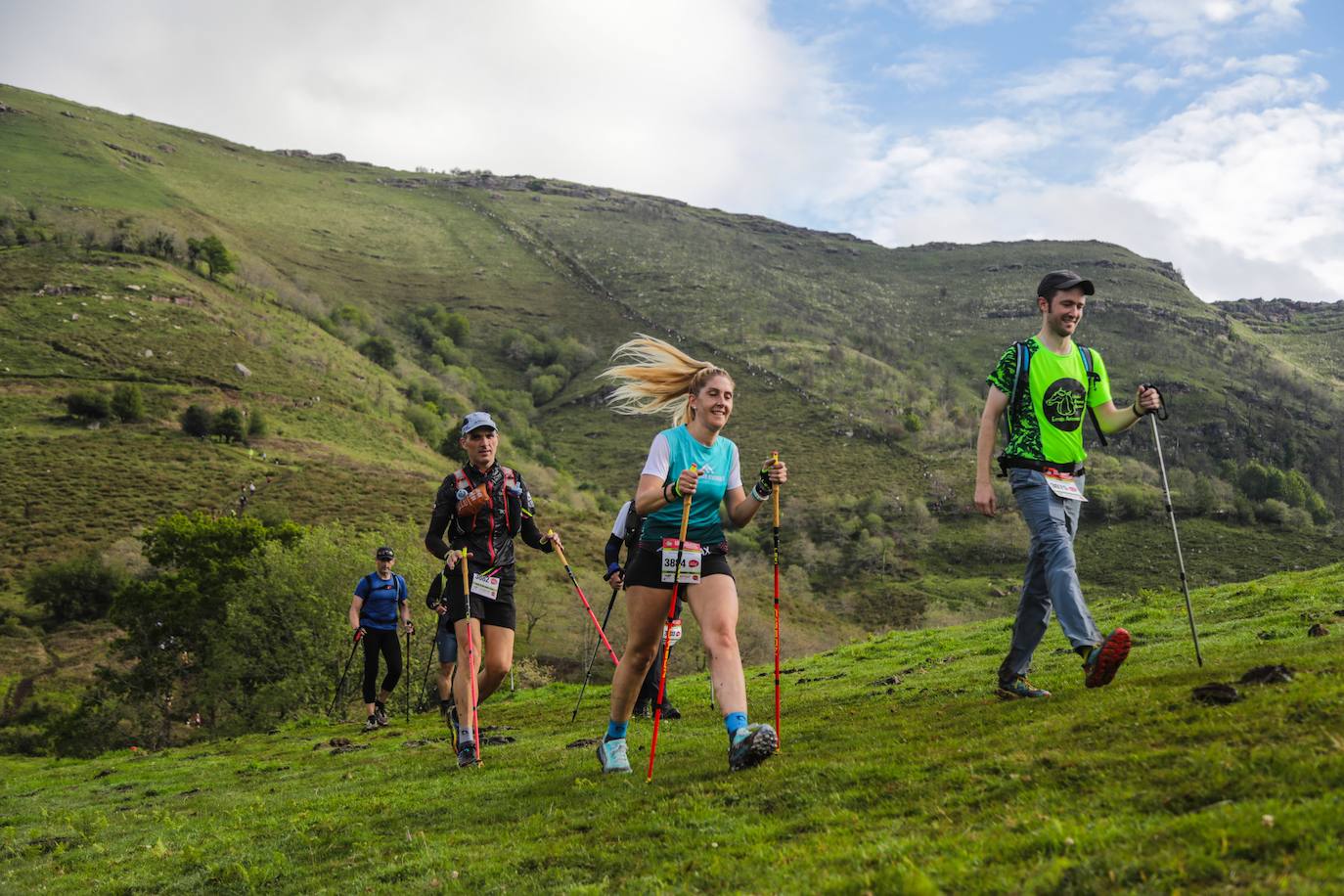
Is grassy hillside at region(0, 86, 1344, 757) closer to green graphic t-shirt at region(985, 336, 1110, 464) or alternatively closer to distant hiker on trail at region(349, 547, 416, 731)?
distant hiker on trail at region(349, 547, 416, 731)

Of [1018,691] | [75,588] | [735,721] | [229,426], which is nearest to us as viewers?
[735,721]

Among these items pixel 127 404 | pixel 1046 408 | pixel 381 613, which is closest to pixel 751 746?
pixel 1046 408

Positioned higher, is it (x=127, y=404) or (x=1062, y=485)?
(x=127, y=404)

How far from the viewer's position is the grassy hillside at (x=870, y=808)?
4227 mm

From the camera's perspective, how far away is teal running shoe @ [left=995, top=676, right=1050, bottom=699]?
840 cm

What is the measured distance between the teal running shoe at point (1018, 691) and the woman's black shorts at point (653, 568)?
301 cm

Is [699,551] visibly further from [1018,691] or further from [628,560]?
[1018,691]

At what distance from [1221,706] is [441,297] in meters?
197

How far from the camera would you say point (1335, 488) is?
152m

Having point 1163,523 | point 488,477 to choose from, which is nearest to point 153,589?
point 488,477

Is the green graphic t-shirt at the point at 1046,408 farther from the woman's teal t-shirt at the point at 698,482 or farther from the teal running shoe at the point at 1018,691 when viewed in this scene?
the woman's teal t-shirt at the point at 698,482

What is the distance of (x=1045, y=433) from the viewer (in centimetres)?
826

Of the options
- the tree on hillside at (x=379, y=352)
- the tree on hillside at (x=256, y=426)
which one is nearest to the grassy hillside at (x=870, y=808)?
the tree on hillside at (x=256, y=426)

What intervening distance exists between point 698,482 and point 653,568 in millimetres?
846
